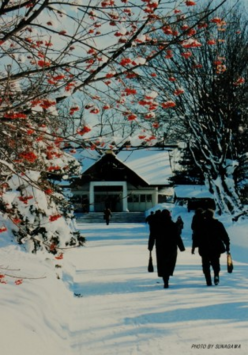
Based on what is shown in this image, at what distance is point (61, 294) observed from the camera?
8.33 metres

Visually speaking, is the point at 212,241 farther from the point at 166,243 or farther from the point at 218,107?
the point at 218,107

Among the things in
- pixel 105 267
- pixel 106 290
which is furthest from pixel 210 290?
pixel 105 267

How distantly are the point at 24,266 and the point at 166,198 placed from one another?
53.6m

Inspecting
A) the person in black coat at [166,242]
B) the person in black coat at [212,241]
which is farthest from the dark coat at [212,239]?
the person in black coat at [166,242]

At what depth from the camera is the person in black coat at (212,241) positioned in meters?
9.80

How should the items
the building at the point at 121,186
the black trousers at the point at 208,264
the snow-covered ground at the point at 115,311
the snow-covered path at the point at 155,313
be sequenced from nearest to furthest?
1. the snow-covered ground at the point at 115,311
2. the snow-covered path at the point at 155,313
3. the black trousers at the point at 208,264
4. the building at the point at 121,186

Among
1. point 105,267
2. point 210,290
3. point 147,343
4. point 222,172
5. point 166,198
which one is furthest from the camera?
point 166,198

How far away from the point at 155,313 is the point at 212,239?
3255mm

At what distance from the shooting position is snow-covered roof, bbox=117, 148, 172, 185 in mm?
51888

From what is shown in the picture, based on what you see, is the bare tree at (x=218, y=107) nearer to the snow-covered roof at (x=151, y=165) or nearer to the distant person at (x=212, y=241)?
the distant person at (x=212, y=241)

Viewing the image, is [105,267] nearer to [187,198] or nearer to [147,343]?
[147,343]

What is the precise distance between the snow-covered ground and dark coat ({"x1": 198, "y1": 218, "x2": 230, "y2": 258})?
0.69 metres

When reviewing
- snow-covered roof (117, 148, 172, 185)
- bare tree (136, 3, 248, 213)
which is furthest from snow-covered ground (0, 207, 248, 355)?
snow-covered roof (117, 148, 172, 185)

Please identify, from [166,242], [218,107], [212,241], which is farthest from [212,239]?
[218,107]
